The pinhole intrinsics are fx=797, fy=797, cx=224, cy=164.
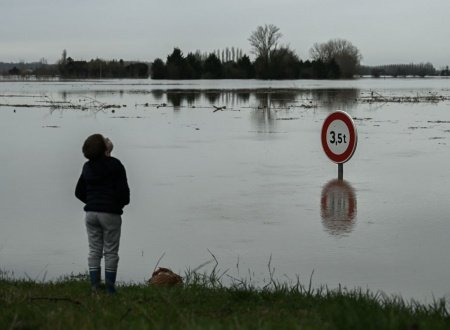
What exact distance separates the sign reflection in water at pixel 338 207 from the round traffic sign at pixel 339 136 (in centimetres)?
44

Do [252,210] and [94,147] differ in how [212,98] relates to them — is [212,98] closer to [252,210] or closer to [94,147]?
[252,210]

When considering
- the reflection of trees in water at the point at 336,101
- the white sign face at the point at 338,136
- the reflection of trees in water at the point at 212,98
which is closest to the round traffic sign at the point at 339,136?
the white sign face at the point at 338,136

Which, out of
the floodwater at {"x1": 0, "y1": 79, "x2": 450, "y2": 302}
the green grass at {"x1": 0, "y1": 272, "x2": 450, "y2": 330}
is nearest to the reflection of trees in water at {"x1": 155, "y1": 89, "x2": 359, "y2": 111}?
the floodwater at {"x1": 0, "y1": 79, "x2": 450, "y2": 302}

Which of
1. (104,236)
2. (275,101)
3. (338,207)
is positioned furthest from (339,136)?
(275,101)

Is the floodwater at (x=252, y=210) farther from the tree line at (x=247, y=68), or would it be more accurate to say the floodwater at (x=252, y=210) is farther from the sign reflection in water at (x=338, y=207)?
the tree line at (x=247, y=68)

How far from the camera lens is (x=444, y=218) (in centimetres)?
981

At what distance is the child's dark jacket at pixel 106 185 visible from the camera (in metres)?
6.65

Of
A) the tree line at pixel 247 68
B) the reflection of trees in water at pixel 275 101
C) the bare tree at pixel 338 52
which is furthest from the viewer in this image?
the bare tree at pixel 338 52

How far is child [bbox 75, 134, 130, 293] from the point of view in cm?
665

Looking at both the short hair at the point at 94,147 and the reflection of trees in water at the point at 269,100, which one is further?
the reflection of trees in water at the point at 269,100

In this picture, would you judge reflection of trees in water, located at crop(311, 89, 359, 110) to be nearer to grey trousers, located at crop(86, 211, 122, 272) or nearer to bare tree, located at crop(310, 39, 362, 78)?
grey trousers, located at crop(86, 211, 122, 272)

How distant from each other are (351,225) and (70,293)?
4151 mm

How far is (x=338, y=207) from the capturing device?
10.7m

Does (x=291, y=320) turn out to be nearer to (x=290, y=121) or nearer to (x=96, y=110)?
(x=290, y=121)
